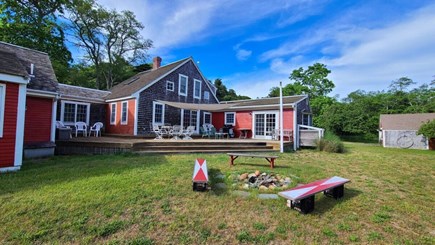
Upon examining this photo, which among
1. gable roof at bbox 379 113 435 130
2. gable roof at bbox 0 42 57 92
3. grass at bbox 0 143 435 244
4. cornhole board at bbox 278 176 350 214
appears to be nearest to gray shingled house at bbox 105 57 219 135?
gable roof at bbox 0 42 57 92

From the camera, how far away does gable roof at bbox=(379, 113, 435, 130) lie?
19594 mm

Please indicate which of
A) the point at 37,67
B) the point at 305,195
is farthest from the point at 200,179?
the point at 37,67

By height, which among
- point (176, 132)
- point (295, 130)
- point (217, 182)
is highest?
point (295, 130)

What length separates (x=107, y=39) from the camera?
80.8 feet

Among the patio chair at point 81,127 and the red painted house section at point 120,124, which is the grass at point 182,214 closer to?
the red painted house section at point 120,124

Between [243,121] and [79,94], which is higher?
[79,94]

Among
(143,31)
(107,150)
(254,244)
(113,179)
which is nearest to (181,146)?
(107,150)

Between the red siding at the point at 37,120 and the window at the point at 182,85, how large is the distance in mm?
7838

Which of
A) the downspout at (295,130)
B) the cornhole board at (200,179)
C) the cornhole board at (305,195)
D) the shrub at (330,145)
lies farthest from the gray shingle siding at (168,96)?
the cornhole board at (305,195)

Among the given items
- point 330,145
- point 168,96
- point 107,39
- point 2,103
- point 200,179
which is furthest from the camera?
point 107,39

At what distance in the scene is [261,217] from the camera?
3.21 meters

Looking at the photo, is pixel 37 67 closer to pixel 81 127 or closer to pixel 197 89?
pixel 81 127

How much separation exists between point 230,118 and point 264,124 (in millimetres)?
3064

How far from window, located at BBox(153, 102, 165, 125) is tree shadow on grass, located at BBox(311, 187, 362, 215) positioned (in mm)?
11136
